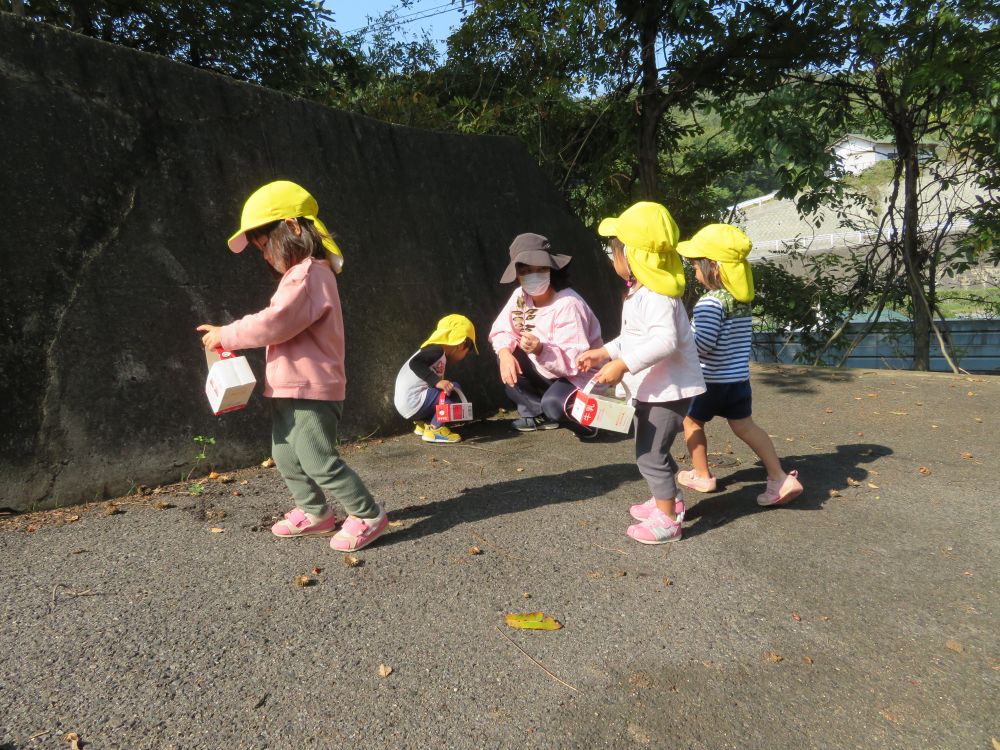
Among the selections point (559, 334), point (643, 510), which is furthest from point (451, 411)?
point (643, 510)

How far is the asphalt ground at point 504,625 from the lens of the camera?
220 centimetres

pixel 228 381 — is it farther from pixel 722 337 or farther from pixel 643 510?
pixel 722 337

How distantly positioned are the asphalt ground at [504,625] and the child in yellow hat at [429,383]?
854 mm

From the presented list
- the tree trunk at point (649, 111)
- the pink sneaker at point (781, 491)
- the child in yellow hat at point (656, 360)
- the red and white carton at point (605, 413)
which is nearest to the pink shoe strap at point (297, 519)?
the red and white carton at point (605, 413)

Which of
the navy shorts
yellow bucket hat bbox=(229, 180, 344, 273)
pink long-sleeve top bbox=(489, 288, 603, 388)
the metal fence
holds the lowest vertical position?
the metal fence

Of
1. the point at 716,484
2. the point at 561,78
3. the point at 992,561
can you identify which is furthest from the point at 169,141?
the point at 561,78

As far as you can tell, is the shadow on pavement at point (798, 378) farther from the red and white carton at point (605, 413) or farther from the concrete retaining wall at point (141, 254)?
the red and white carton at point (605, 413)

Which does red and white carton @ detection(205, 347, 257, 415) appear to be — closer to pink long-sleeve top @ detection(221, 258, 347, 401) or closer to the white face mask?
pink long-sleeve top @ detection(221, 258, 347, 401)

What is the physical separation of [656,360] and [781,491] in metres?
1.20

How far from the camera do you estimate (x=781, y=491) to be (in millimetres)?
4023

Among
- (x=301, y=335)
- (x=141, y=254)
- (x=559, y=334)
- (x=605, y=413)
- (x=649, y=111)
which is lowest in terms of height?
(x=605, y=413)

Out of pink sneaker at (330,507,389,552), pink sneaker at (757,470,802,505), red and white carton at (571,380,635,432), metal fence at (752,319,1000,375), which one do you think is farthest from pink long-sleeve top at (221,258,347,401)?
metal fence at (752,319,1000,375)

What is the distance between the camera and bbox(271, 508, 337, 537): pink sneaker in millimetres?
3523

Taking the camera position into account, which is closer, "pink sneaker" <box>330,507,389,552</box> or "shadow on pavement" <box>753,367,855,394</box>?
"pink sneaker" <box>330,507,389,552</box>
